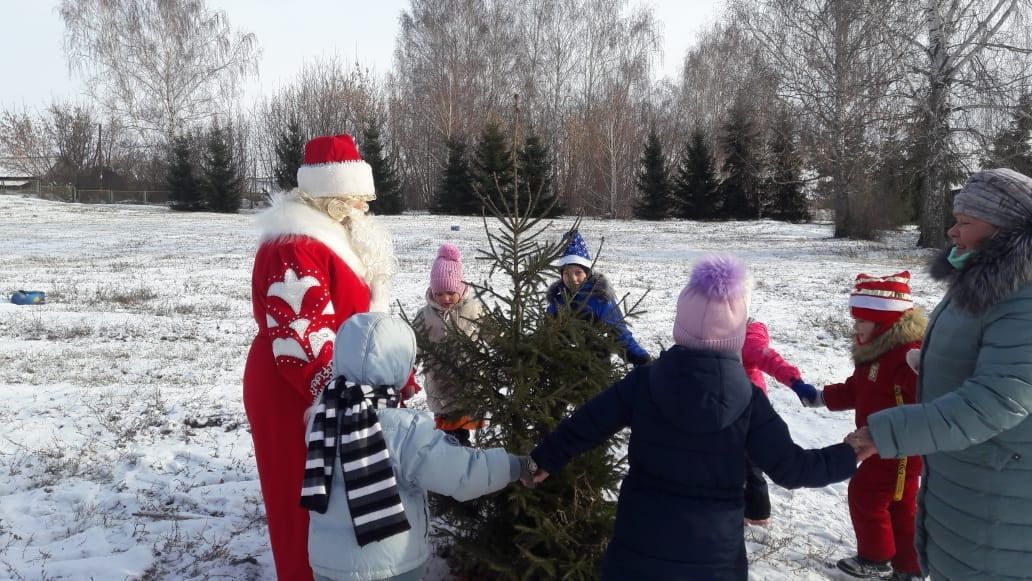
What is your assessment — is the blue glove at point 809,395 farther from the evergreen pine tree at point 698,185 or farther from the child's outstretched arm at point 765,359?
the evergreen pine tree at point 698,185

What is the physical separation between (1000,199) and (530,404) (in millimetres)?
1918

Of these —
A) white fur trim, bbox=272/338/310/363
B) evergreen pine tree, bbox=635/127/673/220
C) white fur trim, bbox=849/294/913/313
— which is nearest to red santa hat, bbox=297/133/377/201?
white fur trim, bbox=272/338/310/363

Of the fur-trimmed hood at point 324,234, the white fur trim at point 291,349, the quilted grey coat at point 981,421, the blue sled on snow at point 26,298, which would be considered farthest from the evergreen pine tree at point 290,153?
the quilted grey coat at point 981,421

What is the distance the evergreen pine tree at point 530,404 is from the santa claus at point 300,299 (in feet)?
1.63

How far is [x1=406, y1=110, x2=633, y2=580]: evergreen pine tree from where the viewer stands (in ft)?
9.50

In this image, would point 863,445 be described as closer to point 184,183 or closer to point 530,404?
point 530,404

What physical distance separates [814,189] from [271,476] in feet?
129

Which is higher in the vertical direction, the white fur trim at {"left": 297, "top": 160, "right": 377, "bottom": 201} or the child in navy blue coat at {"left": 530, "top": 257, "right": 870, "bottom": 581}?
the white fur trim at {"left": 297, "top": 160, "right": 377, "bottom": 201}

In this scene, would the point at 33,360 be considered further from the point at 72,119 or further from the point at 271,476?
the point at 72,119

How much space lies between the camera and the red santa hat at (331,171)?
3.06 m

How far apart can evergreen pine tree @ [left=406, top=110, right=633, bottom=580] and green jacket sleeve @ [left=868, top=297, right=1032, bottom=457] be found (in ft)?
3.94

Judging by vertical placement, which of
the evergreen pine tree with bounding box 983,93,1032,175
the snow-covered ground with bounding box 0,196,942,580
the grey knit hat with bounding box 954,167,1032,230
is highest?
the evergreen pine tree with bounding box 983,93,1032,175

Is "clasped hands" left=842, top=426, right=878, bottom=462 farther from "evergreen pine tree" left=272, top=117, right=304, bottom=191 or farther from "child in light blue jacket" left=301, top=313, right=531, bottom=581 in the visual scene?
"evergreen pine tree" left=272, top=117, right=304, bottom=191

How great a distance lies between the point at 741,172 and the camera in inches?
1487
